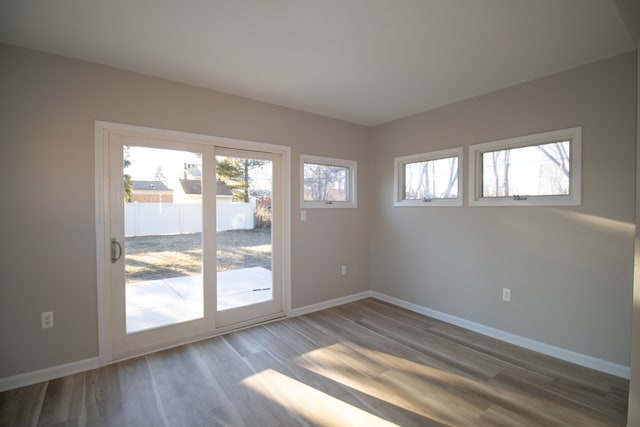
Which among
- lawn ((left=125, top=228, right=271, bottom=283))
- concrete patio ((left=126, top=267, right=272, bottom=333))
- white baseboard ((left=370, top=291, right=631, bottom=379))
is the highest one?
lawn ((left=125, top=228, right=271, bottom=283))

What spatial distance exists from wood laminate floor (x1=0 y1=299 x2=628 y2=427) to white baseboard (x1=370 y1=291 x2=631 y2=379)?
0.09 metres

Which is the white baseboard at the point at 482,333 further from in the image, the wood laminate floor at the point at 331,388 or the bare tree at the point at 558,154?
the bare tree at the point at 558,154

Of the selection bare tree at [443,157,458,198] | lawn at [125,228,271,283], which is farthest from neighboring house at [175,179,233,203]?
bare tree at [443,157,458,198]

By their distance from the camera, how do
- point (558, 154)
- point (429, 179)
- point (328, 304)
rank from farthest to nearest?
point (328, 304)
point (429, 179)
point (558, 154)

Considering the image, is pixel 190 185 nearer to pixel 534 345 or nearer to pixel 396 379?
pixel 396 379

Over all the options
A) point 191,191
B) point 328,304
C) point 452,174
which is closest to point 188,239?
point 191,191

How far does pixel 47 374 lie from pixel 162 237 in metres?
1.33

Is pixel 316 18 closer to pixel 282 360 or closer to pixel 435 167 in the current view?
pixel 435 167

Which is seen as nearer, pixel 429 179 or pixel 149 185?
pixel 149 185

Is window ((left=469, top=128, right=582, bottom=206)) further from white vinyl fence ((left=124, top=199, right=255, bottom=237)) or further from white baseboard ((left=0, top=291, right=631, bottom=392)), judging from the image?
white vinyl fence ((left=124, top=199, right=255, bottom=237))

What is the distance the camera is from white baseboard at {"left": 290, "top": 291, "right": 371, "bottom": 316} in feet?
12.4

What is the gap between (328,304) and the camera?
4.06m

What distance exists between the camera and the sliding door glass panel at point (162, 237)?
2.73 m

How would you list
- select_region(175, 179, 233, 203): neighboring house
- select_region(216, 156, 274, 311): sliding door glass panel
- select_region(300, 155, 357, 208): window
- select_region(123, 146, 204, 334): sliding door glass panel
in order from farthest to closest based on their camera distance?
select_region(300, 155, 357, 208): window → select_region(216, 156, 274, 311): sliding door glass panel → select_region(175, 179, 233, 203): neighboring house → select_region(123, 146, 204, 334): sliding door glass panel
